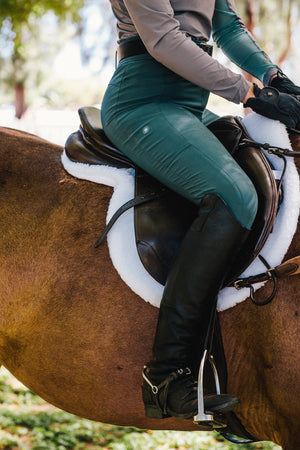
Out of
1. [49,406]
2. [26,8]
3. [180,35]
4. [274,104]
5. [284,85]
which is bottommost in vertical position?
[49,406]

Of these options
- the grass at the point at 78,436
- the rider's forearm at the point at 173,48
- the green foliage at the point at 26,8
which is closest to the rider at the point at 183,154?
A: the rider's forearm at the point at 173,48

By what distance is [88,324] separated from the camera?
2098 millimetres

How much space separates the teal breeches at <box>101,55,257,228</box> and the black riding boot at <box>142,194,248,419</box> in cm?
8

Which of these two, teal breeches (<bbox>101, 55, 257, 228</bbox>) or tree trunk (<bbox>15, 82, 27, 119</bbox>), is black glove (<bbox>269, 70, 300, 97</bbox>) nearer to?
teal breeches (<bbox>101, 55, 257, 228</bbox>)

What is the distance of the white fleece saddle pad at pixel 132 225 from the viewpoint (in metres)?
1.99

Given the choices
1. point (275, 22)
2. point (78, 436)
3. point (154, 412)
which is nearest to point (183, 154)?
point (154, 412)

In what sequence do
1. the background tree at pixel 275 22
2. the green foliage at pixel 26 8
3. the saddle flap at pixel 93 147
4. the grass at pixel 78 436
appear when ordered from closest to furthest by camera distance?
the saddle flap at pixel 93 147 < the grass at pixel 78 436 < the green foliage at pixel 26 8 < the background tree at pixel 275 22

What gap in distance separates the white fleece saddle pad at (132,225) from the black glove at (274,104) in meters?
0.09

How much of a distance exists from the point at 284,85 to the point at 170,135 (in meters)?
0.78

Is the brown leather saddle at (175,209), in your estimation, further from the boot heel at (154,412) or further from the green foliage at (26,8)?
the green foliage at (26,8)

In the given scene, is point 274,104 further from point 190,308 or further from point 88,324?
point 88,324

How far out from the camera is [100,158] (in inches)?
90.4

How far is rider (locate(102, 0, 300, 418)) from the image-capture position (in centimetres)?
192

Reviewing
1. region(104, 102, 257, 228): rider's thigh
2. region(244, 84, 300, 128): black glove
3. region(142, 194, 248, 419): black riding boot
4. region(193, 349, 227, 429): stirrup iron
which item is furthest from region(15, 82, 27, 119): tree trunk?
region(193, 349, 227, 429): stirrup iron
